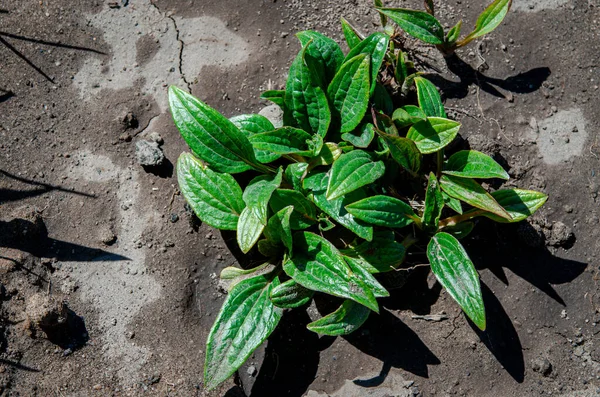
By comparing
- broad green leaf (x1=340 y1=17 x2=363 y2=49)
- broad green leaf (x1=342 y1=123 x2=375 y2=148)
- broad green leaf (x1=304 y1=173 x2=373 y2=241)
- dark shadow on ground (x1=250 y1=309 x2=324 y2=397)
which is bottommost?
dark shadow on ground (x1=250 y1=309 x2=324 y2=397)

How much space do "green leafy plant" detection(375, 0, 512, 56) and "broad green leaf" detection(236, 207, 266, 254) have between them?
4.11 ft

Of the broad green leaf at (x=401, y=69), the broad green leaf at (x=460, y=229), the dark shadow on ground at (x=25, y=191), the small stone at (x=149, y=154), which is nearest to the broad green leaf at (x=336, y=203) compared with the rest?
the broad green leaf at (x=460, y=229)

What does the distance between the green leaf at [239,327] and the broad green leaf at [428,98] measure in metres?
1.09

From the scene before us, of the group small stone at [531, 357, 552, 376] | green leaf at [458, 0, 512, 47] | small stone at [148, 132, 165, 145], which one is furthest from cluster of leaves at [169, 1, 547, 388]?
small stone at [531, 357, 552, 376]

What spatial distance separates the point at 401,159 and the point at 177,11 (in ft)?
5.39

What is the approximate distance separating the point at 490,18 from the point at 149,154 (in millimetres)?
1939

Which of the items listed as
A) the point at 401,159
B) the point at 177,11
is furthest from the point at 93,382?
the point at 177,11

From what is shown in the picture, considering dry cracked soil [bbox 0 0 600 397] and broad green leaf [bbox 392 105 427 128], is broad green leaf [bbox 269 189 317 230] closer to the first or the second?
dry cracked soil [bbox 0 0 600 397]

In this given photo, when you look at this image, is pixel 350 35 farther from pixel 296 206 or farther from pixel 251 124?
pixel 296 206

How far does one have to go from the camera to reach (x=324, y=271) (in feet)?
7.41

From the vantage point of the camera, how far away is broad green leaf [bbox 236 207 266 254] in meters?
2.27

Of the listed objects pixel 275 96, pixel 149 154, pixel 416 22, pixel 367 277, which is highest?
pixel 416 22

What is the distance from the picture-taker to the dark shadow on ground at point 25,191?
2758mm

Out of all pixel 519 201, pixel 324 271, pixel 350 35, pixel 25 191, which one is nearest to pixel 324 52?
pixel 350 35
